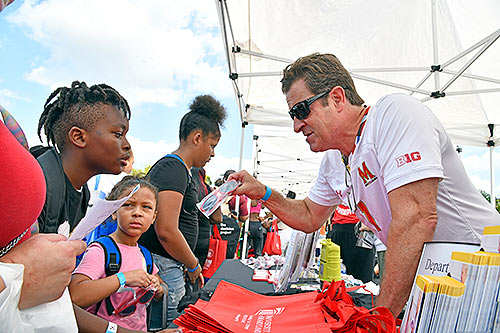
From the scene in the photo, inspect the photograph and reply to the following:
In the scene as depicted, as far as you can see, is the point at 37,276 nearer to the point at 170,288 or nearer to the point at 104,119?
the point at 104,119

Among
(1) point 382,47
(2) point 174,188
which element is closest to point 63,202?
(2) point 174,188

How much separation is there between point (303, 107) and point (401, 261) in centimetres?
86

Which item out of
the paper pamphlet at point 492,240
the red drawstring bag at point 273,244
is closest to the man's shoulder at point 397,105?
the paper pamphlet at point 492,240

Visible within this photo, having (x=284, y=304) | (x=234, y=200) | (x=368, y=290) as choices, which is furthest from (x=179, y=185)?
(x=234, y=200)

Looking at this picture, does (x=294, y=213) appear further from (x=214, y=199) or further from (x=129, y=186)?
(x=129, y=186)

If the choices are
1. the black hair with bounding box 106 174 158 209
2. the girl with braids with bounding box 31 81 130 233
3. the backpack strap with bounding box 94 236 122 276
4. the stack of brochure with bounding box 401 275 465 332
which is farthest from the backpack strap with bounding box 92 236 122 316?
the stack of brochure with bounding box 401 275 465 332

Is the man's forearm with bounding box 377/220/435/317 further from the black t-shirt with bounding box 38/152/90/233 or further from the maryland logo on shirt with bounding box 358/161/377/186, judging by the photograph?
the black t-shirt with bounding box 38/152/90/233

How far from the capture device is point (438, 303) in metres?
0.54

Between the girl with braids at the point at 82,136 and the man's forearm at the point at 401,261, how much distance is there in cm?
125

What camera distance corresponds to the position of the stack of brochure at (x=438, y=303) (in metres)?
0.53

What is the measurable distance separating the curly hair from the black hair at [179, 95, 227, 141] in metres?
1.12

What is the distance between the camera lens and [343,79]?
1623mm

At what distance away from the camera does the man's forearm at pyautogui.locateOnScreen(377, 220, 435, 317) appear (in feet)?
3.39

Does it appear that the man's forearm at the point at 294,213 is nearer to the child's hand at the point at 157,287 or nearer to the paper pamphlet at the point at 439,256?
the child's hand at the point at 157,287
